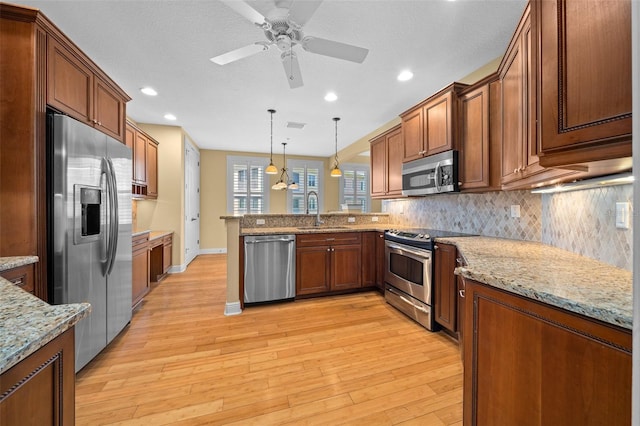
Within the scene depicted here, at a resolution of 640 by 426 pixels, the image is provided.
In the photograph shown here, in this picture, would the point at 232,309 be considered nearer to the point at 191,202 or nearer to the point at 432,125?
the point at 432,125

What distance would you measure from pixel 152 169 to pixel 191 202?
1.56m

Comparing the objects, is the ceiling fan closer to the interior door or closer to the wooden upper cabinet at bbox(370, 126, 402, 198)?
the wooden upper cabinet at bbox(370, 126, 402, 198)

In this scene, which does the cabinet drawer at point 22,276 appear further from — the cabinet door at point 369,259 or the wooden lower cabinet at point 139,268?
the cabinet door at point 369,259

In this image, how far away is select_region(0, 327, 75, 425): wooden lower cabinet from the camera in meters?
0.54

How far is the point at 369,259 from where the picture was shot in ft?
11.8

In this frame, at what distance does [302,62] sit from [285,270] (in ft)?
7.91

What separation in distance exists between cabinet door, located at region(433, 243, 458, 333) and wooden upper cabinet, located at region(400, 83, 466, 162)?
1.10 m

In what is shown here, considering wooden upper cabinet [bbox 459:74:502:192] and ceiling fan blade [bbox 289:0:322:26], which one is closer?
ceiling fan blade [bbox 289:0:322:26]

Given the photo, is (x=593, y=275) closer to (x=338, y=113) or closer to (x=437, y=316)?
(x=437, y=316)

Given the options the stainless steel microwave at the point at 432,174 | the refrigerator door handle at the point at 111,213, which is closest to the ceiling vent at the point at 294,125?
the stainless steel microwave at the point at 432,174

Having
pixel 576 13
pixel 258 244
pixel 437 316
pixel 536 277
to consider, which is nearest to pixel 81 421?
pixel 258 244

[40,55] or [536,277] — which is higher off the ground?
[40,55]

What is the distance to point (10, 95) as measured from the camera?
1572 millimetres

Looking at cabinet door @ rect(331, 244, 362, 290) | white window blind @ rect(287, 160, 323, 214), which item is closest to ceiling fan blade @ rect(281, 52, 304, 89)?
cabinet door @ rect(331, 244, 362, 290)
